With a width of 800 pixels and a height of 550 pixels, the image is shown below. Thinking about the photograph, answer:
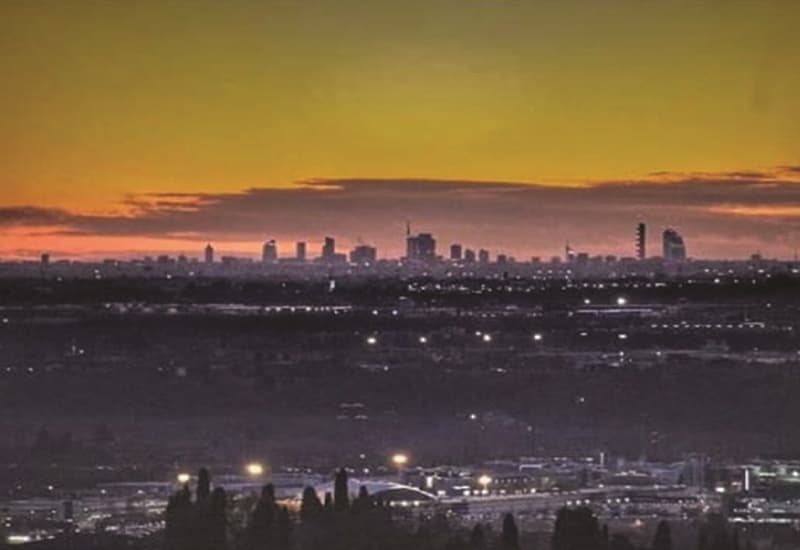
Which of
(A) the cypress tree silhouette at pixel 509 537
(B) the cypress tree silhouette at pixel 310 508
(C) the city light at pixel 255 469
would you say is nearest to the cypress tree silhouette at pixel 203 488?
(B) the cypress tree silhouette at pixel 310 508

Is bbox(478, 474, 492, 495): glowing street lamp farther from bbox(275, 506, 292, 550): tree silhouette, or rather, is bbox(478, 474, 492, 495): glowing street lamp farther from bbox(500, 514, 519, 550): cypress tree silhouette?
bbox(275, 506, 292, 550): tree silhouette

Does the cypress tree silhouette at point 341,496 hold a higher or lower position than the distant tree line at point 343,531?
higher

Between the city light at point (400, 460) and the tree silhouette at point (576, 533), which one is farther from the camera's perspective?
the city light at point (400, 460)

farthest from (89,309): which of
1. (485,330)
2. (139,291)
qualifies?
(485,330)

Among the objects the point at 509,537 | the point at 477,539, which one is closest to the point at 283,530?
the point at 477,539

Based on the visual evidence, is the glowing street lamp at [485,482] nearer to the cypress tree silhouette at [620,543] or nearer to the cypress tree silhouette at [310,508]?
the cypress tree silhouette at [310,508]

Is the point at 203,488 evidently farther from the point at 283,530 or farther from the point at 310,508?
the point at 283,530
